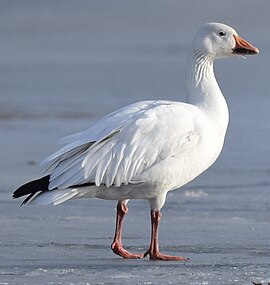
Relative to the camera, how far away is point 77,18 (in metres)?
48.8

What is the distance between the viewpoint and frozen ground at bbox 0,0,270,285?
736cm

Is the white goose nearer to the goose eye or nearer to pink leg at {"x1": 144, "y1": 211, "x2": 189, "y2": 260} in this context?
pink leg at {"x1": 144, "y1": 211, "x2": 189, "y2": 260}

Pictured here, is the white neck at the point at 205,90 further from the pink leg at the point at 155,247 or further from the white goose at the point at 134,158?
the pink leg at the point at 155,247

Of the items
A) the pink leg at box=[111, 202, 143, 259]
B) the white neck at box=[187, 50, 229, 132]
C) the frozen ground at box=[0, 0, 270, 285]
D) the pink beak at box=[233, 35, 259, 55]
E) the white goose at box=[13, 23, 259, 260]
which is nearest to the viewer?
the frozen ground at box=[0, 0, 270, 285]

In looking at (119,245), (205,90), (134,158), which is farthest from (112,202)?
(134,158)

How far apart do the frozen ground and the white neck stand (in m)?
0.89

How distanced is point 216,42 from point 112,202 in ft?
6.67

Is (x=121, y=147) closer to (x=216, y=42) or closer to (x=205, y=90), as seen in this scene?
(x=205, y=90)

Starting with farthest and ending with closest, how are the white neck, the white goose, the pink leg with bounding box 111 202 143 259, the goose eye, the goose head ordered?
the goose eye
the goose head
the white neck
the pink leg with bounding box 111 202 143 259
the white goose

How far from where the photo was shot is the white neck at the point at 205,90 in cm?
855

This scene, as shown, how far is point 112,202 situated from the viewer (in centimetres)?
1031

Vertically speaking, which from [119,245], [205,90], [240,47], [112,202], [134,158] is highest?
[240,47]

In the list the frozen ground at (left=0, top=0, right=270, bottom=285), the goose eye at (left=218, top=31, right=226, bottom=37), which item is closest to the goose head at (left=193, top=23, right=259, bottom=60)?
the goose eye at (left=218, top=31, right=226, bottom=37)

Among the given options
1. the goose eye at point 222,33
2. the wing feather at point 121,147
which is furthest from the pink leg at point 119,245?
the goose eye at point 222,33
